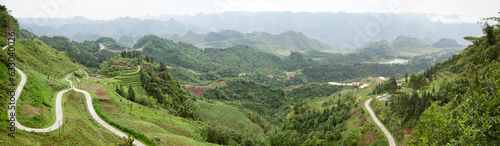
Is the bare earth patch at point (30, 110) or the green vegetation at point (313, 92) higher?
the bare earth patch at point (30, 110)

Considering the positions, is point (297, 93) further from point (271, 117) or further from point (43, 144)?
point (43, 144)

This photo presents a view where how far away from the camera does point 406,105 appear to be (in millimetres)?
48719

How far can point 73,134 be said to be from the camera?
2944 cm

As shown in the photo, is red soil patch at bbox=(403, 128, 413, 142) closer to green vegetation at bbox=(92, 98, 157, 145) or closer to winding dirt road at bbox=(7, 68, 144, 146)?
green vegetation at bbox=(92, 98, 157, 145)

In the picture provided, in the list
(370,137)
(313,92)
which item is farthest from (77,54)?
(370,137)

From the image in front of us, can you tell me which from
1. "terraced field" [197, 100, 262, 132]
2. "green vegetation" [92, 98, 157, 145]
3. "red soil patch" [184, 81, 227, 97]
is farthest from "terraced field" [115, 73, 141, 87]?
"red soil patch" [184, 81, 227, 97]

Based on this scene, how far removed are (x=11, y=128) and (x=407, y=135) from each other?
55.5 meters

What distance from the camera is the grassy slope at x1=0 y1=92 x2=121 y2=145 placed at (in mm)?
24597

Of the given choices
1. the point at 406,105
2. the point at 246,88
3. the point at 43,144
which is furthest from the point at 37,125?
the point at 246,88

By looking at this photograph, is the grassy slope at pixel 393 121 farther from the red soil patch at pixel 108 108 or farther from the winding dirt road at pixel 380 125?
the red soil patch at pixel 108 108

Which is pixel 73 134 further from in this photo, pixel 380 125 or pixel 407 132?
pixel 380 125

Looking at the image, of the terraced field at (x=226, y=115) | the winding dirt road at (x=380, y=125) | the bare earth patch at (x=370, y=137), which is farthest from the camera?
the terraced field at (x=226, y=115)

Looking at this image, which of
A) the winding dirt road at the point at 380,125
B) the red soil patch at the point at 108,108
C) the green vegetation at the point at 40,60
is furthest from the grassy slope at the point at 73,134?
the winding dirt road at the point at 380,125

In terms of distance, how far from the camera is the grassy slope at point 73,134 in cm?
2460
